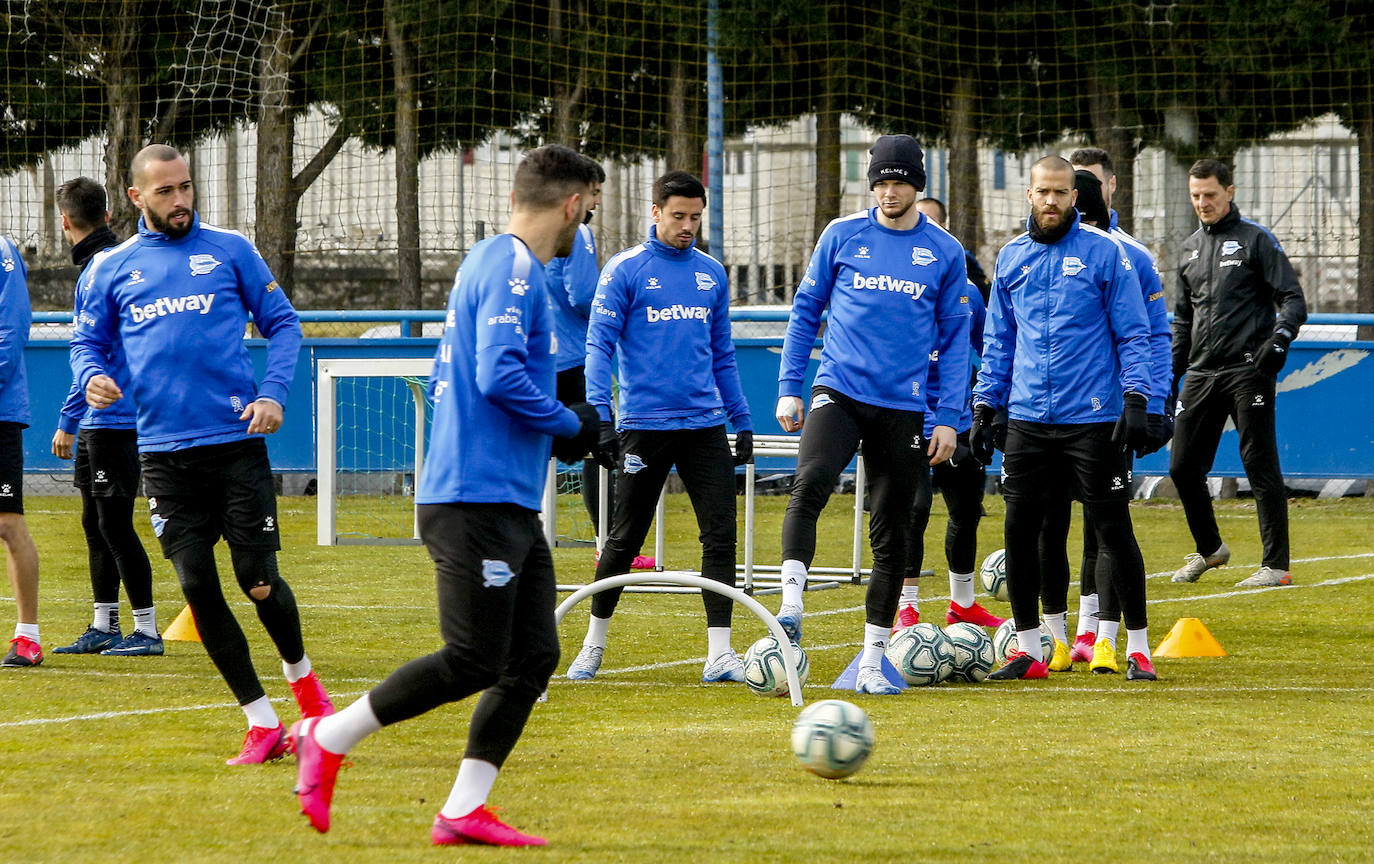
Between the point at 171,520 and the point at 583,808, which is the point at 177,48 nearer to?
the point at 171,520

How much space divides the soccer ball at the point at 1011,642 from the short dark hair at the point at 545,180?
3580 mm

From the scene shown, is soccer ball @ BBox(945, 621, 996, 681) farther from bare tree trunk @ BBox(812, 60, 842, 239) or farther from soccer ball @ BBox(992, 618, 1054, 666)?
bare tree trunk @ BBox(812, 60, 842, 239)

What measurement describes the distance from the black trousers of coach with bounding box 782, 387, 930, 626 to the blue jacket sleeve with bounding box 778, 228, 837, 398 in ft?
0.74

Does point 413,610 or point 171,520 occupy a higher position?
point 171,520

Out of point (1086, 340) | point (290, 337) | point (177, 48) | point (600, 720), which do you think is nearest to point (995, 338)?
point (1086, 340)

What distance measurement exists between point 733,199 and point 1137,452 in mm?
15550

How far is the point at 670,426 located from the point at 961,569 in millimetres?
2170

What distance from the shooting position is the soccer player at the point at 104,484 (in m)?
7.66

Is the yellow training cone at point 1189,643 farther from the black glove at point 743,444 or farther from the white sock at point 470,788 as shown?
the white sock at point 470,788

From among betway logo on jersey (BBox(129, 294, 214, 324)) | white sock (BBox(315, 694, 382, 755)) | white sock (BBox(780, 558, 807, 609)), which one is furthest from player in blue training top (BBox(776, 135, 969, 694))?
white sock (BBox(315, 694, 382, 755))

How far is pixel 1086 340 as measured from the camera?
703 cm

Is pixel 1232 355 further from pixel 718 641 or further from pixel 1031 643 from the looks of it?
pixel 718 641

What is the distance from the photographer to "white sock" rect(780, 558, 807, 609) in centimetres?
699

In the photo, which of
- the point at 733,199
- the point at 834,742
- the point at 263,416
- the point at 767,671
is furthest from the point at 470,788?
the point at 733,199
